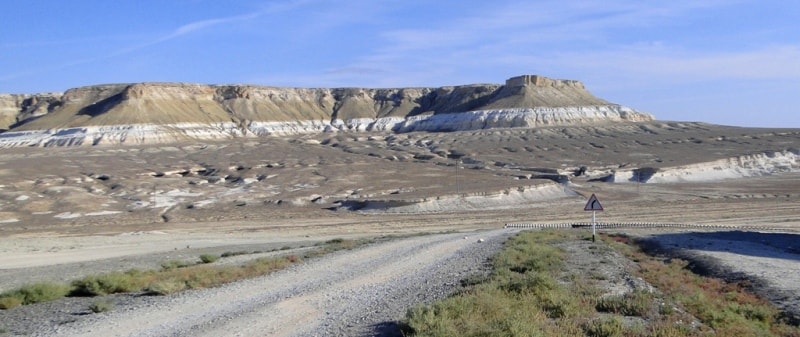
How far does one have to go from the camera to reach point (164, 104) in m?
154

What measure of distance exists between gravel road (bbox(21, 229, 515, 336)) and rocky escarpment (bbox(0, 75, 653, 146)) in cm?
12185

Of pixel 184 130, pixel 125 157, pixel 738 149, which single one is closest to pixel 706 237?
pixel 738 149

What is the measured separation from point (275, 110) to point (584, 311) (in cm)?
15905

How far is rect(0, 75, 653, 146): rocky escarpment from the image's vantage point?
140 meters

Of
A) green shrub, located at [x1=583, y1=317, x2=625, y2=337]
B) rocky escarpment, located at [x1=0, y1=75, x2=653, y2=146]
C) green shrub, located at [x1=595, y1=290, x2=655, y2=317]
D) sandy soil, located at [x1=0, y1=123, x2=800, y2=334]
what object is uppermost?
rocky escarpment, located at [x1=0, y1=75, x2=653, y2=146]

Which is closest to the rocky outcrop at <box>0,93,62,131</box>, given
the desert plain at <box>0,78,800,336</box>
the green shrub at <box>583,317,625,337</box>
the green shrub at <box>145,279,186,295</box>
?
the desert plain at <box>0,78,800,336</box>

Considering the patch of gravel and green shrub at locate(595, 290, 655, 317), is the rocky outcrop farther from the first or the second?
green shrub at locate(595, 290, 655, 317)

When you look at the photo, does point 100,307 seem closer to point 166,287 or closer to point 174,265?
point 166,287

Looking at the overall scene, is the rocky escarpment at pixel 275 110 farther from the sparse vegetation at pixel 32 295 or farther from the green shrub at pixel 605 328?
the green shrub at pixel 605 328

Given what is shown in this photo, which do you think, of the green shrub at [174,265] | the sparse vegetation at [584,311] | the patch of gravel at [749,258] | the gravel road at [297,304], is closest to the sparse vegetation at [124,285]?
the gravel road at [297,304]

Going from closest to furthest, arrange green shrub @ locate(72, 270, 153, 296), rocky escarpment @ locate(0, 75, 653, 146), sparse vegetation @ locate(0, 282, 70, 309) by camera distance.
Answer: sparse vegetation @ locate(0, 282, 70, 309)
green shrub @ locate(72, 270, 153, 296)
rocky escarpment @ locate(0, 75, 653, 146)

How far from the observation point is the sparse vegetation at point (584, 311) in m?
10.4

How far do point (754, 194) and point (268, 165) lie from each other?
186 ft

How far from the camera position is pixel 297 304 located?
13.9 metres
